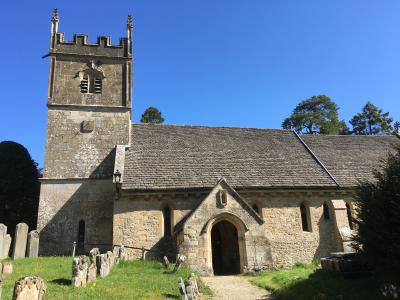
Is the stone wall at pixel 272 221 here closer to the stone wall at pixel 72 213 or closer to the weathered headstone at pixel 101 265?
the stone wall at pixel 72 213

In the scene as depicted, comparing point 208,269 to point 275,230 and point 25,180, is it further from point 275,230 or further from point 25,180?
point 25,180

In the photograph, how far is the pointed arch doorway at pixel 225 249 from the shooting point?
1866 cm

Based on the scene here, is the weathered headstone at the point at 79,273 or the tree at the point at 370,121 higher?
the tree at the point at 370,121

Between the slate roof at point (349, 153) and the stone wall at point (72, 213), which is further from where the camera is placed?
the slate roof at point (349, 153)

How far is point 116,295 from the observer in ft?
30.6

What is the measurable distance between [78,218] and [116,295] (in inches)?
466

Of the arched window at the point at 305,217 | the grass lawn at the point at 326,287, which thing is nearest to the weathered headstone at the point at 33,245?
the grass lawn at the point at 326,287

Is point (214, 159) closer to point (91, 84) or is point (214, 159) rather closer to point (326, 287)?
point (91, 84)

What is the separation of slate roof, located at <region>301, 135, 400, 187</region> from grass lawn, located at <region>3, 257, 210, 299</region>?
41.5 feet

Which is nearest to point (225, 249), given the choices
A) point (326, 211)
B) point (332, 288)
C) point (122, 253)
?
point (122, 253)

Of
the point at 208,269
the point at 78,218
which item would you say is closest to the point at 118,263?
the point at 208,269

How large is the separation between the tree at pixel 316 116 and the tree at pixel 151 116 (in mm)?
18170

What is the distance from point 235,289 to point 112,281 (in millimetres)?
4562

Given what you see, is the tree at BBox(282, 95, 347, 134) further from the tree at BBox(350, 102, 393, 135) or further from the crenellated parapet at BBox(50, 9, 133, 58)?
the crenellated parapet at BBox(50, 9, 133, 58)
